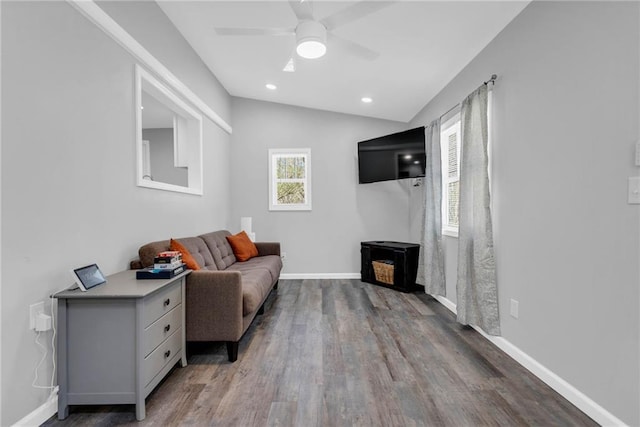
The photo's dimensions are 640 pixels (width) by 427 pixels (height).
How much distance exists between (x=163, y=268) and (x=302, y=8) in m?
1.99

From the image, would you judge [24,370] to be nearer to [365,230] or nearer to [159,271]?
[159,271]

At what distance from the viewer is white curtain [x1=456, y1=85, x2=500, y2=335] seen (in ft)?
8.50

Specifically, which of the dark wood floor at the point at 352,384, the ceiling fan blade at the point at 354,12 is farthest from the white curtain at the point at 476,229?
the ceiling fan blade at the point at 354,12

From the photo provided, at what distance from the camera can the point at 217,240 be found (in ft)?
12.1

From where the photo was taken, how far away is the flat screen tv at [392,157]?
4.09 metres

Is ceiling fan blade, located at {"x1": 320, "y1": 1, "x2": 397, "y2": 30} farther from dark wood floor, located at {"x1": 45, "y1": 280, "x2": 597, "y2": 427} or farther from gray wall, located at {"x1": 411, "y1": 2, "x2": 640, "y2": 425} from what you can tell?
dark wood floor, located at {"x1": 45, "y1": 280, "x2": 597, "y2": 427}

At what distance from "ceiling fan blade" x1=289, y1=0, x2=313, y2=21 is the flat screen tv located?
231cm

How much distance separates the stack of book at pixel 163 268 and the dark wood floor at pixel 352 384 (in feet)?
2.33

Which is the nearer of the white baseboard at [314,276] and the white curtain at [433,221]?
the white curtain at [433,221]

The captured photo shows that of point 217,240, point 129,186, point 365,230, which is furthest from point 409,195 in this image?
point 129,186

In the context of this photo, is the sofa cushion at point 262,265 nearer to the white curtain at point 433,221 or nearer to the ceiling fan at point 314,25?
the white curtain at point 433,221

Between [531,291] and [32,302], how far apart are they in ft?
10.1

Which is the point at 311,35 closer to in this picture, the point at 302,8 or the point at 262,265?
the point at 302,8

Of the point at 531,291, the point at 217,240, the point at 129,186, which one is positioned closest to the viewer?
the point at 531,291
